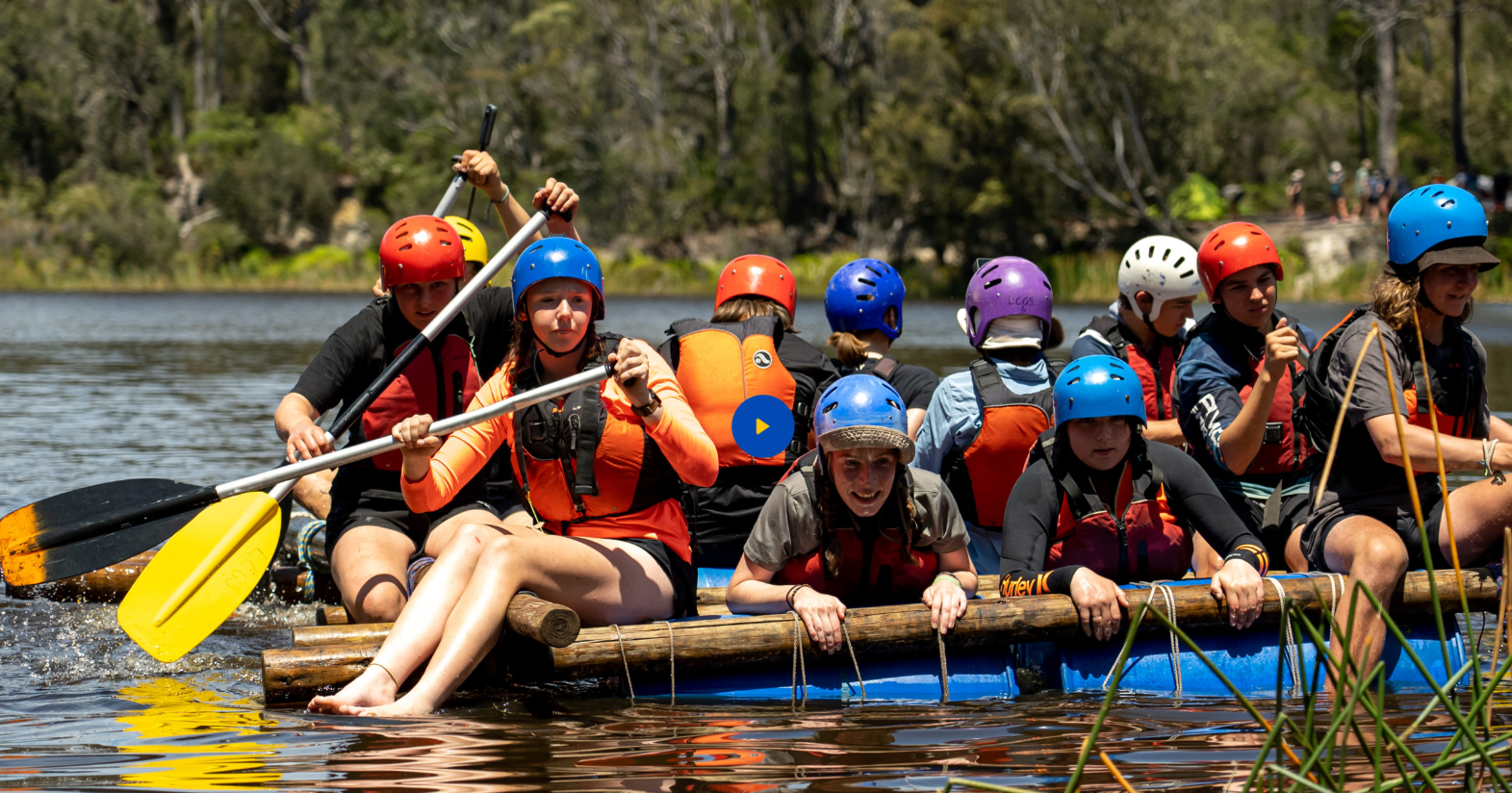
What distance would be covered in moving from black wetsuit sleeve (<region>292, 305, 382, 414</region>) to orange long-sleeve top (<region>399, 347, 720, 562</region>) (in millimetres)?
776

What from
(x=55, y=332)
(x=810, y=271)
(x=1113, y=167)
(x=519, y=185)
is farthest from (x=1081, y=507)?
(x=519, y=185)

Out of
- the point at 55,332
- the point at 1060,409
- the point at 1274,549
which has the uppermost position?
the point at 55,332

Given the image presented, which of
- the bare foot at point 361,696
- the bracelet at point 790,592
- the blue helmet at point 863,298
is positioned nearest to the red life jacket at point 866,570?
the bracelet at point 790,592

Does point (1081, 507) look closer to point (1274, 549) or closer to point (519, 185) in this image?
point (1274, 549)

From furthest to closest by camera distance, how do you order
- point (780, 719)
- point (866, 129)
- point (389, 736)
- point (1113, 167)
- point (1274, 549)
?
point (866, 129) → point (1113, 167) → point (1274, 549) → point (780, 719) → point (389, 736)

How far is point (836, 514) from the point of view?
189 inches

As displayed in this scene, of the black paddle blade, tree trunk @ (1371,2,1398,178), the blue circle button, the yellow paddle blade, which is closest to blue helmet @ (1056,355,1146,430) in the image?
the blue circle button

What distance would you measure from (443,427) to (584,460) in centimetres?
48

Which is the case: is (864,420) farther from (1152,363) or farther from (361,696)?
(1152,363)

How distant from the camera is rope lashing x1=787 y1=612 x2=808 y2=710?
477cm

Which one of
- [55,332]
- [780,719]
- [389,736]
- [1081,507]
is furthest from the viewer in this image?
[55,332]

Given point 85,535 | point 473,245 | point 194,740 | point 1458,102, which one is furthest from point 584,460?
point 1458,102

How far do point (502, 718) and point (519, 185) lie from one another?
4428 centimetres

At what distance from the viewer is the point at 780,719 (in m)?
4.67
